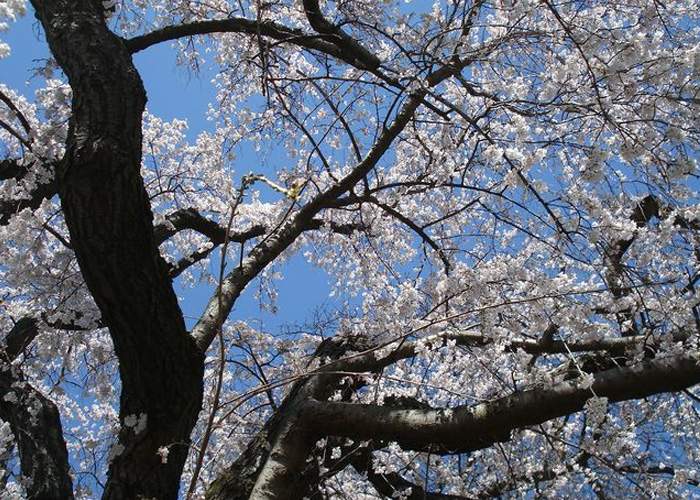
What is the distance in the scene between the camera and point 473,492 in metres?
4.86

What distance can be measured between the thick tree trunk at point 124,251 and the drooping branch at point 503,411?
29.7 inches

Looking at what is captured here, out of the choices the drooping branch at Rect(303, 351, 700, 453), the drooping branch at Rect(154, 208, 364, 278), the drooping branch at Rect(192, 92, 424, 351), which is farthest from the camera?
the drooping branch at Rect(154, 208, 364, 278)

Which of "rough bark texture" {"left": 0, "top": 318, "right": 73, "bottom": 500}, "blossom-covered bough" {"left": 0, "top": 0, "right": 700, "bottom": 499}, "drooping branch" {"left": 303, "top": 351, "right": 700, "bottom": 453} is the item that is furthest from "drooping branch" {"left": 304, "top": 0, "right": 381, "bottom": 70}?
"rough bark texture" {"left": 0, "top": 318, "right": 73, "bottom": 500}

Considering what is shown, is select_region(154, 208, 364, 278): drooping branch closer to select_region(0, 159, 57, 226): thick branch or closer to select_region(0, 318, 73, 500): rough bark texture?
select_region(0, 159, 57, 226): thick branch

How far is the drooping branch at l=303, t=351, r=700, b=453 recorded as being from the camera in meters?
2.39

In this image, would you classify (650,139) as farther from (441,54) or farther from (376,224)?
(376,224)

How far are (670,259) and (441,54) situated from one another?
1.84 meters

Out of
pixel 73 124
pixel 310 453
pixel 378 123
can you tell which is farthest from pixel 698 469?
pixel 73 124

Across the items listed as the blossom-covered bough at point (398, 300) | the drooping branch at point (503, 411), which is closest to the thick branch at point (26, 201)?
the blossom-covered bough at point (398, 300)

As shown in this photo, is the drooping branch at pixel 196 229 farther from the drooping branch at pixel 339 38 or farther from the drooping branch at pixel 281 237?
the drooping branch at pixel 339 38

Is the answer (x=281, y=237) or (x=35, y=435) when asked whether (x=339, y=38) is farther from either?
(x=35, y=435)

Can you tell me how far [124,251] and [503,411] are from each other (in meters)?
1.67

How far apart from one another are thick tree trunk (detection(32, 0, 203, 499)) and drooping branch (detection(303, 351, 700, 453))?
2.48 ft

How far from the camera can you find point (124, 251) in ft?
8.84
